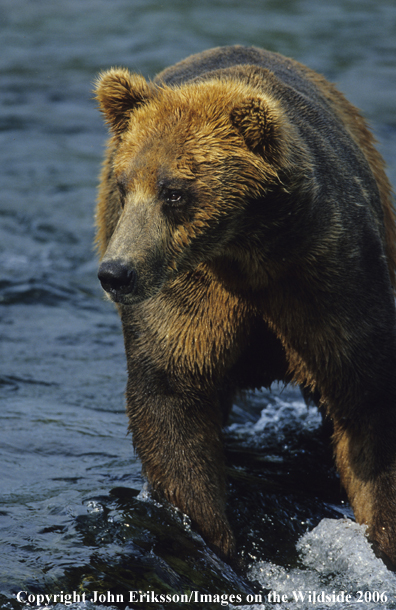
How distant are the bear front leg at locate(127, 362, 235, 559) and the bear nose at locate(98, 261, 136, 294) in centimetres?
99

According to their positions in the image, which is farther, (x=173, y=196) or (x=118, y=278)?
(x=173, y=196)

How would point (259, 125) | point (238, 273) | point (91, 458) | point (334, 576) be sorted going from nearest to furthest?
point (259, 125) < point (238, 273) < point (334, 576) < point (91, 458)

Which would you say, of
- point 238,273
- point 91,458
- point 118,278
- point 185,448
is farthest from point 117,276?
point 91,458

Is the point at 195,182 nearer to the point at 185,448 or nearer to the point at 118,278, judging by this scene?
the point at 118,278

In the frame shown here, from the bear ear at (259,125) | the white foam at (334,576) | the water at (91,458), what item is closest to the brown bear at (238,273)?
the bear ear at (259,125)

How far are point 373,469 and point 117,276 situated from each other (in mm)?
1915

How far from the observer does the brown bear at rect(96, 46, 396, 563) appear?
3.90 metres

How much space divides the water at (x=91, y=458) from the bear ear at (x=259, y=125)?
7.08 feet

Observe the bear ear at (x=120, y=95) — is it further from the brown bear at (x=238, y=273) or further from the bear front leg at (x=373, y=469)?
the bear front leg at (x=373, y=469)

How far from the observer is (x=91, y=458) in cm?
581

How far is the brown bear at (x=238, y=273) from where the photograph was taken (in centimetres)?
390

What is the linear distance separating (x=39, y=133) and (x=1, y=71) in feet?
10.3

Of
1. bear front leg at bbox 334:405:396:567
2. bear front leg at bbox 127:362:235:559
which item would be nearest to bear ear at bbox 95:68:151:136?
bear front leg at bbox 127:362:235:559

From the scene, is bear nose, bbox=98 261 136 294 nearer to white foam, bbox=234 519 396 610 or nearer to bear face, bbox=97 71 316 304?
bear face, bbox=97 71 316 304
